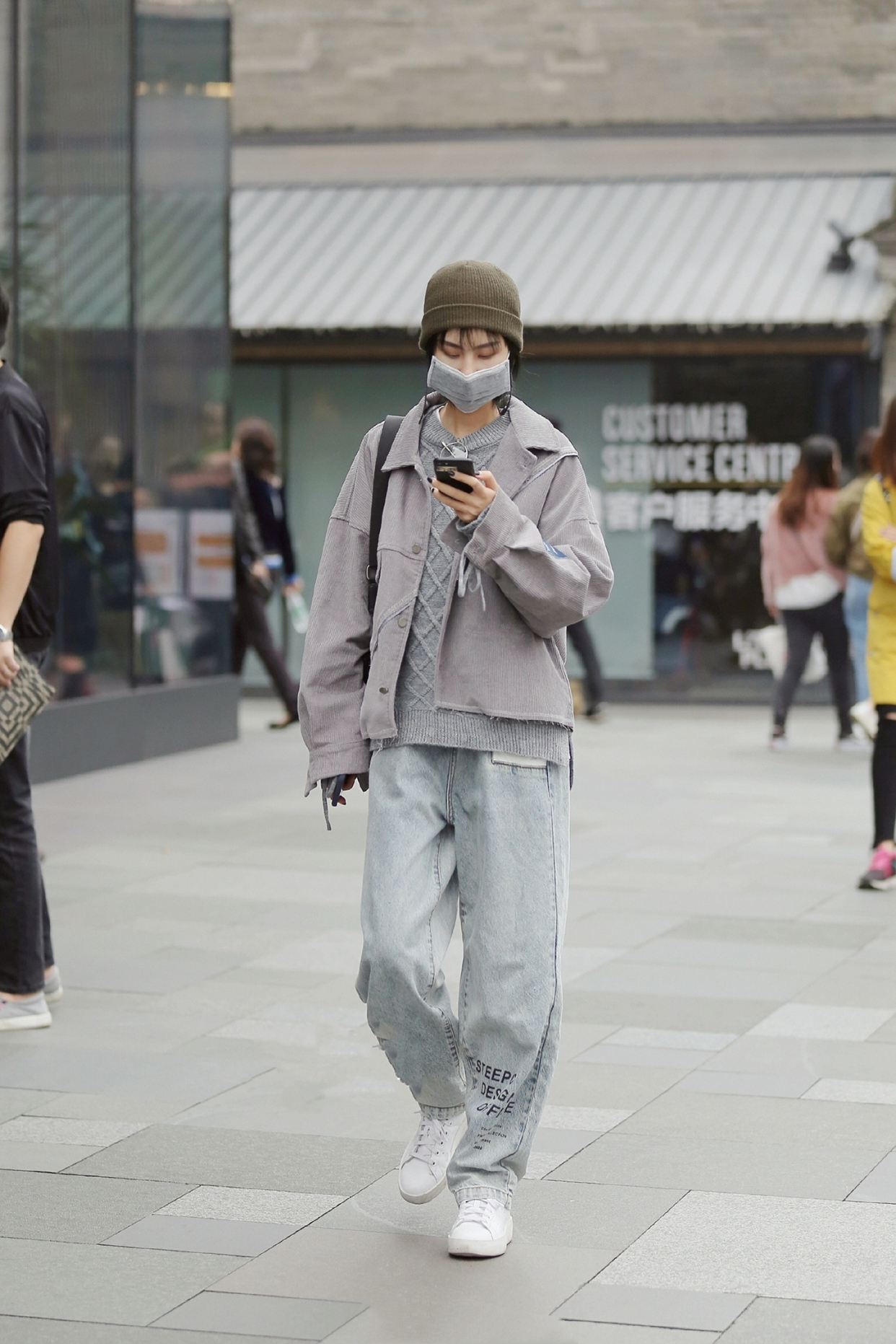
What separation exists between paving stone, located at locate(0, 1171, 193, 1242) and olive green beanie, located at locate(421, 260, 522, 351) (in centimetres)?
176

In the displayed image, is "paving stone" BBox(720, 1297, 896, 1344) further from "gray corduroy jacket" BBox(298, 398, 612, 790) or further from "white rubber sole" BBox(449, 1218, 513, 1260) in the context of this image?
"gray corduroy jacket" BBox(298, 398, 612, 790)

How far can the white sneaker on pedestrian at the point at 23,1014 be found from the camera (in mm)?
5406

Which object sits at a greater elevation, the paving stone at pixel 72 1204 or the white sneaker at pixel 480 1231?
the white sneaker at pixel 480 1231

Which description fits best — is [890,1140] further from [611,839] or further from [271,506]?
[271,506]

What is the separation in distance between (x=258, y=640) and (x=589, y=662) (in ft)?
7.98

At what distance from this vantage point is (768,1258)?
12.0 feet

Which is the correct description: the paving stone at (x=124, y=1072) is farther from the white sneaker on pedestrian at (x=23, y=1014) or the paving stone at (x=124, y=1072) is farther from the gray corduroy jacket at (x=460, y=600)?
the gray corduroy jacket at (x=460, y=600)

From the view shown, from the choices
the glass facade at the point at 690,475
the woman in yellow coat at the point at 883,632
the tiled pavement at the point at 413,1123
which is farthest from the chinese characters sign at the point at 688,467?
the woman in yellow coat at the point at 883,632

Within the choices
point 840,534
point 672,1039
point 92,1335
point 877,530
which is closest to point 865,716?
point 877,530

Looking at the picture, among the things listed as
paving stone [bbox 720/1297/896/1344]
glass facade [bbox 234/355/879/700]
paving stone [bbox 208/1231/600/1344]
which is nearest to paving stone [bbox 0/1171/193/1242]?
paving stone [bbox 208/1231/600/1344]

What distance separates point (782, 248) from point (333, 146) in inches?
164

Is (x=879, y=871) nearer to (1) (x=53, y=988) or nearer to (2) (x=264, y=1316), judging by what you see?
(1) (x=53, y=988)

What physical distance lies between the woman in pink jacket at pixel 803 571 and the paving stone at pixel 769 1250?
8.46m

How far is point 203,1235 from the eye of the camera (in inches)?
149
